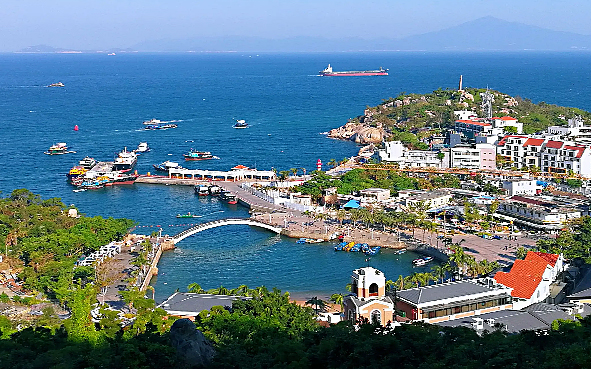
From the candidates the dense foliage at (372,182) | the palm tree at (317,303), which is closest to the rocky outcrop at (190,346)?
the palm tree at (317,303)

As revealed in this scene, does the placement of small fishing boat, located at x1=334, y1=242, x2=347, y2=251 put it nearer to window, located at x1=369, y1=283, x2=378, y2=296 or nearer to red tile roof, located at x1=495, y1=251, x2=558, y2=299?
red tile roof, located at x1=495, y1=251, x2=558, y2=299

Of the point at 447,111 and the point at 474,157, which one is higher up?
the point at 447,111

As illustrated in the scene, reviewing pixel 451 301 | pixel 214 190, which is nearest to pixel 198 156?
pixel 214 190

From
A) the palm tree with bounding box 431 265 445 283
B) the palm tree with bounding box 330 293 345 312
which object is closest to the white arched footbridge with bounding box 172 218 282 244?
the palm tree with bounding box 431 265 445 283

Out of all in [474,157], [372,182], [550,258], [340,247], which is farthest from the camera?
[474,157]

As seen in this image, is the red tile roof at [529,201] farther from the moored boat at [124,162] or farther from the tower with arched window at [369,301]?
the moored boat at [124,162]

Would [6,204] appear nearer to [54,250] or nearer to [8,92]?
[54,250]

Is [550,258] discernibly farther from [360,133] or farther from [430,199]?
[360,133]
